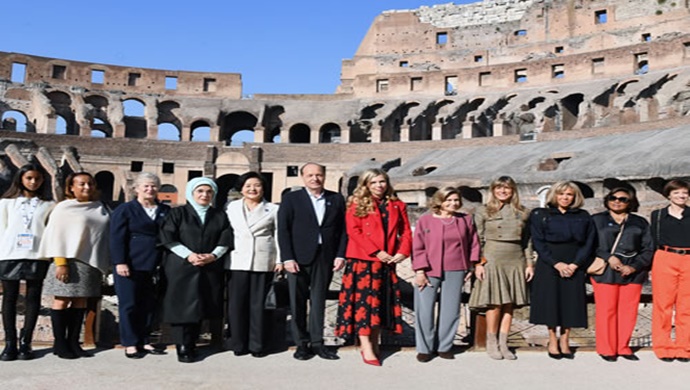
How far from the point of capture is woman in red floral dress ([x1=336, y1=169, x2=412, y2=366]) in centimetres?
516

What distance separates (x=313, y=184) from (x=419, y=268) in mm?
1324

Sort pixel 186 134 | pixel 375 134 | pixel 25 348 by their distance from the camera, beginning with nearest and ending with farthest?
1. pixel 25 348
2. pixel 375 134
3. pixel 186 134

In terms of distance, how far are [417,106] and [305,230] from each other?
33.7 meters

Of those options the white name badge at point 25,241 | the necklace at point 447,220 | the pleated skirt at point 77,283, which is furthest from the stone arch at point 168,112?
the necklace at point 447,220

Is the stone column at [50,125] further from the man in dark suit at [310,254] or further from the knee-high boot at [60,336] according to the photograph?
the man in dark suit at [310,254]

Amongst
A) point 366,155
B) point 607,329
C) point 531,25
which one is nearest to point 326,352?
point 607,329

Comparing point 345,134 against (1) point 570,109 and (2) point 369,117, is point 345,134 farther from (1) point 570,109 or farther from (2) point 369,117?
(1) point 570,109

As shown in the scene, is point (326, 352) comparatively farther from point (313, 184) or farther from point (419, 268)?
point (313, 184)

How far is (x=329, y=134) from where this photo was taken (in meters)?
40.9

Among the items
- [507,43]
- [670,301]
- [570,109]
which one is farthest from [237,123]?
[670,301]

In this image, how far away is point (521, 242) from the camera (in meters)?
5.53

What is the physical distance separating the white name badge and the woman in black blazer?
2.42 feet

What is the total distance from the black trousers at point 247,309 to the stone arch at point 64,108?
38001 millimetres

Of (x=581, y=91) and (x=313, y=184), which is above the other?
(x=581, y=91)
